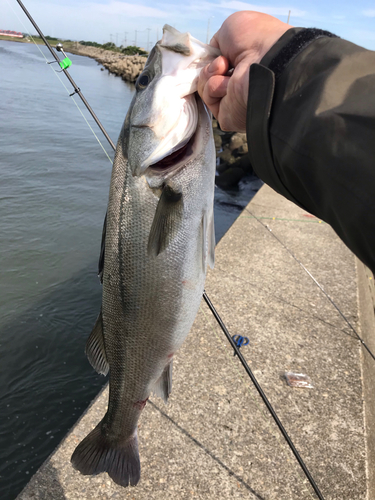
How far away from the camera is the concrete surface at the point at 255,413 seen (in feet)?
8.21

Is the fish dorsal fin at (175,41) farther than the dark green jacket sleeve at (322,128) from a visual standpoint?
Yes

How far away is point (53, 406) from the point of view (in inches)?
168

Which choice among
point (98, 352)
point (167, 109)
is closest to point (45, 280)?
point (98, 352)

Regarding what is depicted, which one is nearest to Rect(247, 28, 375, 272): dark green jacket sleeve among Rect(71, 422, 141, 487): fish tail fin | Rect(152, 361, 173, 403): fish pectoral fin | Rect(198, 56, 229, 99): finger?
Rect(198, 56, 229, 99): finger

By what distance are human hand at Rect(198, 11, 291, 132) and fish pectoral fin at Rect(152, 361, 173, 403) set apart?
4.23 ft

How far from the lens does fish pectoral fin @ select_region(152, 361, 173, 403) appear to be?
6.63 feet

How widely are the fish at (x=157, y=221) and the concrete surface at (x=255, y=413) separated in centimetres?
77

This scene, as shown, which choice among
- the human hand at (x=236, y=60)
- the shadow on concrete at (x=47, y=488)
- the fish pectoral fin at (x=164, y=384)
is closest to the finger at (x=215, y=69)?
the human hand at (x=236, y=60)

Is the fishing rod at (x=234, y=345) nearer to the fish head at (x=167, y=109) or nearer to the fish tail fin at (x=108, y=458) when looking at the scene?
the fish head at (x=167, y=109)

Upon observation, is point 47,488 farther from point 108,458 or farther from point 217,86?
point 217,86

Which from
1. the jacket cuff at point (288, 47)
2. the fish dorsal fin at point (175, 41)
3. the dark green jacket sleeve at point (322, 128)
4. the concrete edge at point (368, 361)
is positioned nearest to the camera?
the dark green jacket sleeve at point (322, 128)

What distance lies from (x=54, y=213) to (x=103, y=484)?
754cm

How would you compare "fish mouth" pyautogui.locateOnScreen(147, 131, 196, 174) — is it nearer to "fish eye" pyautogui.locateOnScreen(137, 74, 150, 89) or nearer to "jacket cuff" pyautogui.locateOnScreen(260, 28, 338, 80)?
"fish eye" pyautogui.locateOnScreen(137, 74, 150, 89)

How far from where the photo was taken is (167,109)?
1712 mm
